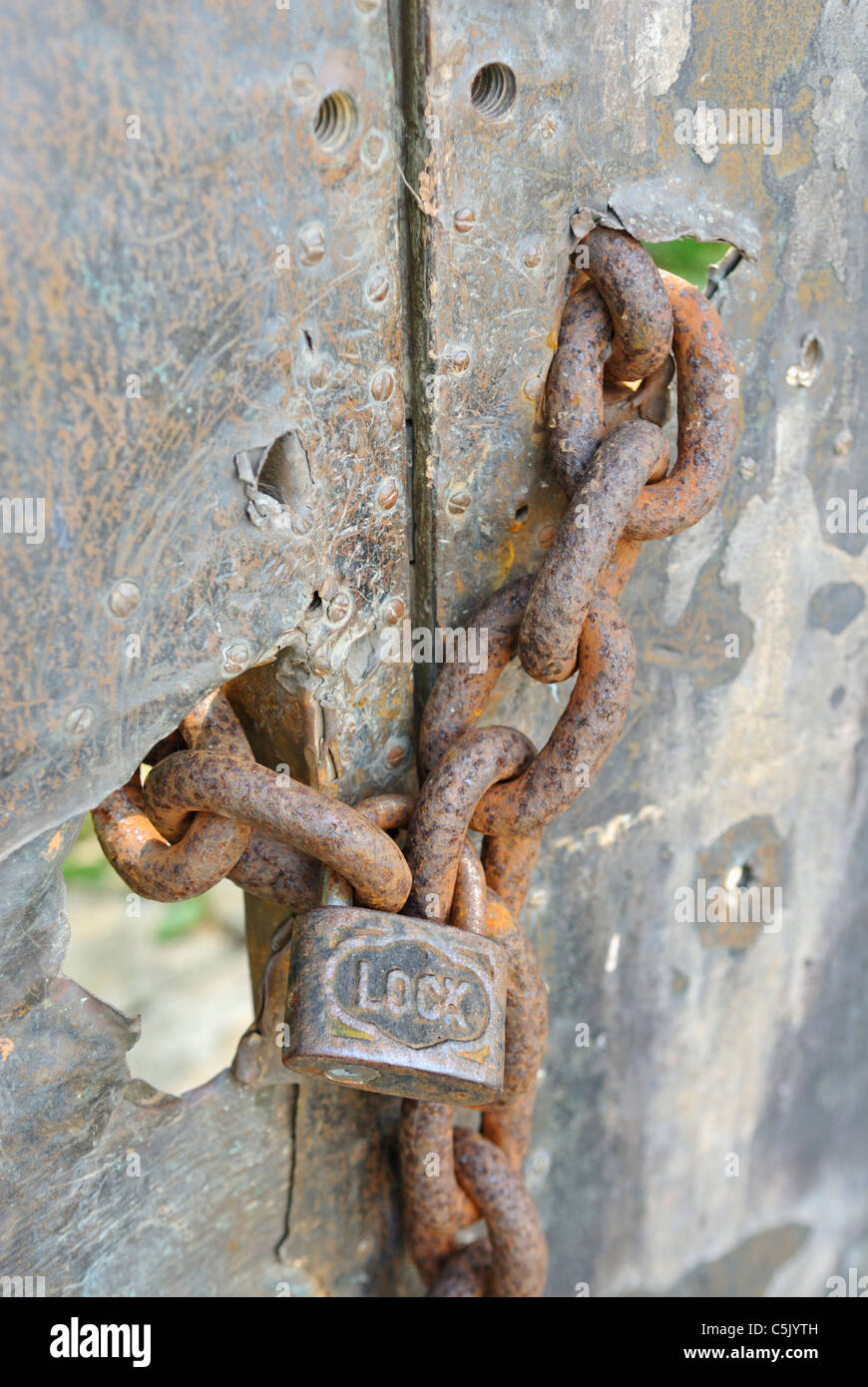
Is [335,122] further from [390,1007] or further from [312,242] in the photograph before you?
[390,1007]

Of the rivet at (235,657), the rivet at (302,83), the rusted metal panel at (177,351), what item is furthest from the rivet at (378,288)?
the rivet at (235,657)

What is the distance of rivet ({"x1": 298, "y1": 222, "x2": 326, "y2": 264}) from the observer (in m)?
0.76

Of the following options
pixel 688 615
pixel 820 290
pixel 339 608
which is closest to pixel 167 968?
pixel 688 615

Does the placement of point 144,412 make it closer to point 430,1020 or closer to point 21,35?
point 21,35

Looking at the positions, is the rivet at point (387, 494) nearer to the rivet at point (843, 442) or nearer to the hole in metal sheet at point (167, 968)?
the rivet at point (843, 442)

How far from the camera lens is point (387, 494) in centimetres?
88

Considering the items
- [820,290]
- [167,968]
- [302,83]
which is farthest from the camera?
[167,968]

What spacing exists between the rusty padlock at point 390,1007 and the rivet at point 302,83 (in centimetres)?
50

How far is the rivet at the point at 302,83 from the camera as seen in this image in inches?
28.1

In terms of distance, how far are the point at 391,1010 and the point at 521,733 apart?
212 mm

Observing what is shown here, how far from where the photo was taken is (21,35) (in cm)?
61

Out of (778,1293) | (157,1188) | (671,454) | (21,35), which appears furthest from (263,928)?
(778,1293)

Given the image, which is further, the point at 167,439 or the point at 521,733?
the point at 521,733

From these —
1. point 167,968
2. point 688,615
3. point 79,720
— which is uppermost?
point 688,615
